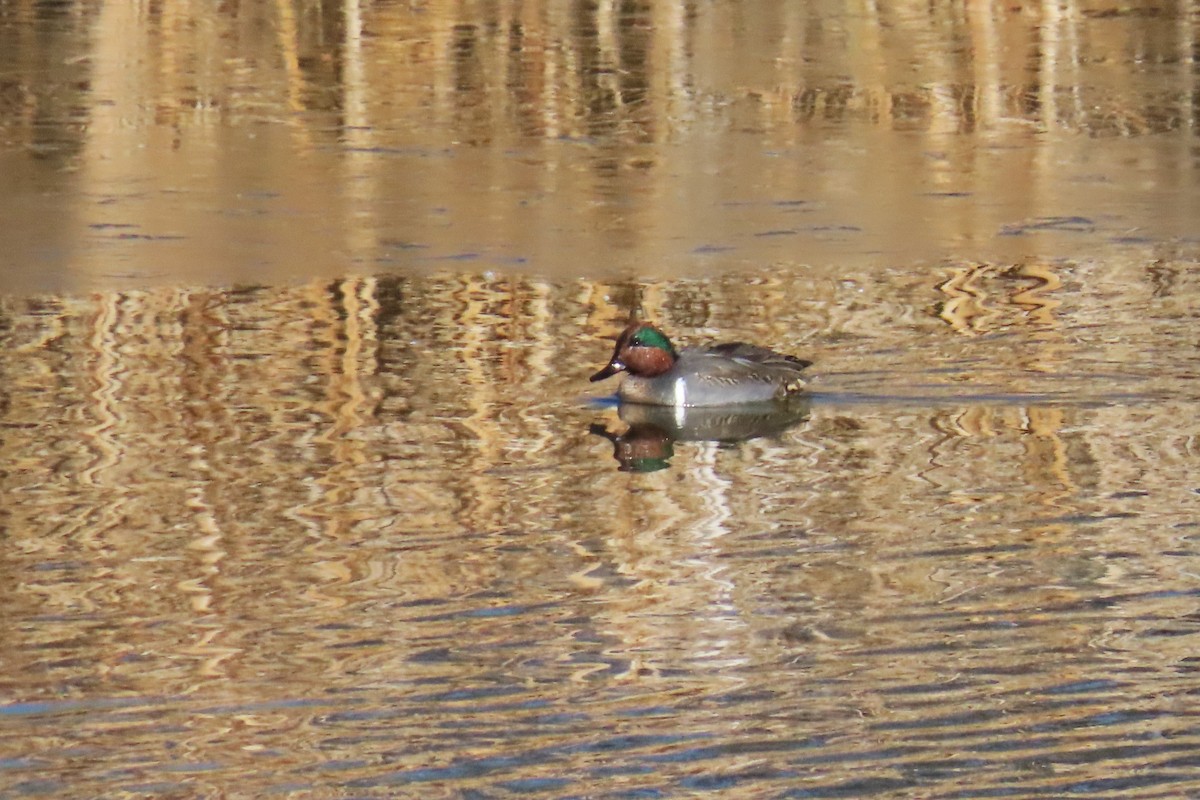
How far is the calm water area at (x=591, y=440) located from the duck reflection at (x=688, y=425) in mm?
29

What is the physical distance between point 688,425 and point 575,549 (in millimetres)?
1845

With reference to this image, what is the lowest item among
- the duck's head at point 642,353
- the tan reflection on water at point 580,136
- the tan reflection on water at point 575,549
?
the tan reflection on water at point 575,549

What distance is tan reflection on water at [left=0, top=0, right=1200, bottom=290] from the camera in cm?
1025

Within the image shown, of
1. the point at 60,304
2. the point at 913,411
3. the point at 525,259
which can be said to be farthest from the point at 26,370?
the point at 913,411

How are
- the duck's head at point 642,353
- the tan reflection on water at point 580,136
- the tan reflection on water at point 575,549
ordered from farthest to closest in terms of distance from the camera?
1. the tan reflection on water at point 580,136
2. the duck's head at point 642,353
3. the tan reflection on water at point 575,549

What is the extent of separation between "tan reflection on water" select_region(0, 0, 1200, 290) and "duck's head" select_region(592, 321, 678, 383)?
1908mm

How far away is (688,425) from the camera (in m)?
7.80

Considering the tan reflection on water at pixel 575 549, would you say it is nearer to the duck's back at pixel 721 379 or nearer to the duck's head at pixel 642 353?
the duck's back at pixel 721 379

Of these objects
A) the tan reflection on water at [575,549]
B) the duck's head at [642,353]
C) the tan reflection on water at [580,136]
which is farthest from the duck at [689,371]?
the tan reflection on water at [580,136]

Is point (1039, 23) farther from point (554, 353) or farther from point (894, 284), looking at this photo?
point (554, 353)

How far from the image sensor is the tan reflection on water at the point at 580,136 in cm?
1025

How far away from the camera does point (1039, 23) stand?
17188 millimetres

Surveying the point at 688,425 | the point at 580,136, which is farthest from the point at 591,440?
the point at 580,136

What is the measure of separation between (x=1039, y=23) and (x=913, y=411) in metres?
10.3
